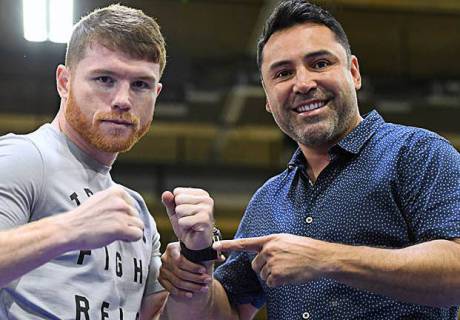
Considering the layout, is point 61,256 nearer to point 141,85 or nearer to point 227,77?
point 141,85

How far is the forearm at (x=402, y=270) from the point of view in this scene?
6.57ft

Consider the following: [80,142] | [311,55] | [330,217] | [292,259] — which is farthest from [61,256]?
[311,55]

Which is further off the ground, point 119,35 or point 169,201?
point 119,35

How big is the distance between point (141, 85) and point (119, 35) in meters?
0.15

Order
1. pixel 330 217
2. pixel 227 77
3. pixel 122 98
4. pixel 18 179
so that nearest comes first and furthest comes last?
pixel 18 179, pixel 122 98, pixel 330 217, pixel 227 77

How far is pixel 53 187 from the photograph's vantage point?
2.10 meters

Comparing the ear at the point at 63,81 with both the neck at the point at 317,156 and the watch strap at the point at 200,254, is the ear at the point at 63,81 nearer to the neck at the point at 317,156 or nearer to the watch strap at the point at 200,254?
the watch strap at the point at 200,254

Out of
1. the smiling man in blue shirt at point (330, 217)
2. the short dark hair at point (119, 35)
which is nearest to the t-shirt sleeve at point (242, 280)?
the smiling man in blue shirt at point (330, 217)

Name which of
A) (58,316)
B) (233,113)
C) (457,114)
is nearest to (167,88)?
(233,113)

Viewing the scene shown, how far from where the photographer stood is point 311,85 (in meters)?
2.44

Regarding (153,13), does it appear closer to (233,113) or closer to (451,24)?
(233,113)

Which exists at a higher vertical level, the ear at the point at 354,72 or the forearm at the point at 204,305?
the ear at the point at 354,72

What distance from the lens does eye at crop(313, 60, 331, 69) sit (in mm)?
2490

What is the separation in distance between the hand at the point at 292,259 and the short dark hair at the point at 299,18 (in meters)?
0.80
